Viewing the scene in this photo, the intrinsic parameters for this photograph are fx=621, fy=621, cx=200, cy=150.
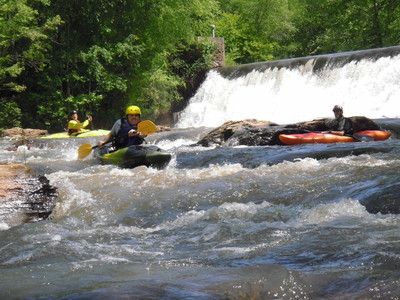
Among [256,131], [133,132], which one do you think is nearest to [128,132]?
[133,132]

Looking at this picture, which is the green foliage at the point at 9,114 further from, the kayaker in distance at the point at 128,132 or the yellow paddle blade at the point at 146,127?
the yellow paddle blade at the point at 146,127

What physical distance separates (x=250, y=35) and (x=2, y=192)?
2831cm

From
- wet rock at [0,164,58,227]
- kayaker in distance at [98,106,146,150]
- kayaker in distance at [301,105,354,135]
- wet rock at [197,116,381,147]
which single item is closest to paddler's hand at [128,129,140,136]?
kayaker in distance at [98,106,146,150]

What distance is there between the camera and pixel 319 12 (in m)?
36.1

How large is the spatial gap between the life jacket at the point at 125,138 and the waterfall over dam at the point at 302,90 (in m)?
8.58

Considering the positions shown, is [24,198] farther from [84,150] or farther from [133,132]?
[84,150]

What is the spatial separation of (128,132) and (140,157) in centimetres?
57

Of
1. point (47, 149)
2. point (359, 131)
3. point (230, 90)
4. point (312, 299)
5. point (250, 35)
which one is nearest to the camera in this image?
point (312, 299)

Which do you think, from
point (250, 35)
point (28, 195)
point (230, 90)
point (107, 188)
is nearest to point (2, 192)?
point (28, 195)

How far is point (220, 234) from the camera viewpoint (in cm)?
463

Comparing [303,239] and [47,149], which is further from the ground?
[303,239]

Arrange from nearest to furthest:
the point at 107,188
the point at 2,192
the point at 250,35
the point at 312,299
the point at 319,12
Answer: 1. the point at 312,299
2. the point at 2,192
3. the point at 107,188
4. the point at 250,35
5. the point at 319,12

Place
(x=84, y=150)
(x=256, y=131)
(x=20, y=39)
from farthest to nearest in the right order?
1. (x=20, y=39)
2. (x=256, y=131)
3. (x=84, y=150)

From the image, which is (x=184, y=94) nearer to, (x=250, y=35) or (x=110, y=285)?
(x=250, y=35)
